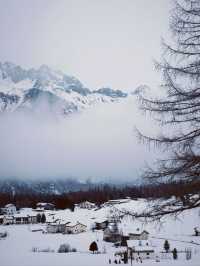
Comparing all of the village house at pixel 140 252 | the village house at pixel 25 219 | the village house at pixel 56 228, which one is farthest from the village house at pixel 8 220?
the village house at pixel 140 252

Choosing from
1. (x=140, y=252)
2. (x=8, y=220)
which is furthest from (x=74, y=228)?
(x=8, y=220)

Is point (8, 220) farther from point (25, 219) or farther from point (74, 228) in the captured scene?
point (74, 228)

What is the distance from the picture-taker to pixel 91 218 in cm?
8994

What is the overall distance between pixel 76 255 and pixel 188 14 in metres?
38.2

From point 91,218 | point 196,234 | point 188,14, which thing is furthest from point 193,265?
point 91,218

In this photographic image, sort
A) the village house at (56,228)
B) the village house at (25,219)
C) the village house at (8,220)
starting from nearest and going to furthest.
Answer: the village house at (56,228) → the village house at (8,220) → the village house at (25,219)

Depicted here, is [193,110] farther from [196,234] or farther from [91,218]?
[91,218]

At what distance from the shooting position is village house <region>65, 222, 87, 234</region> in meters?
72.9

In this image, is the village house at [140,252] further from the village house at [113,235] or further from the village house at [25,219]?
the village house at [25,219]

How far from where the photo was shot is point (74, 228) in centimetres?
7331

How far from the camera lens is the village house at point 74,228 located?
72.9 m

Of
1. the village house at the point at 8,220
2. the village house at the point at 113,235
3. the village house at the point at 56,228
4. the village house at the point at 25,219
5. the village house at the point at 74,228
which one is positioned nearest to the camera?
the village house at the point at 113,235

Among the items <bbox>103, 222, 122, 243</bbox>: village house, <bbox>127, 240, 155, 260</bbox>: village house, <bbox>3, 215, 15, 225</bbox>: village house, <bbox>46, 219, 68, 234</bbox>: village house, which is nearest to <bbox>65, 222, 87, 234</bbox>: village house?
<bbox>46, 219, 68, 234</bbox>: village house

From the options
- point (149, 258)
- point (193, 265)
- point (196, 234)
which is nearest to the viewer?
point (193, 265)
